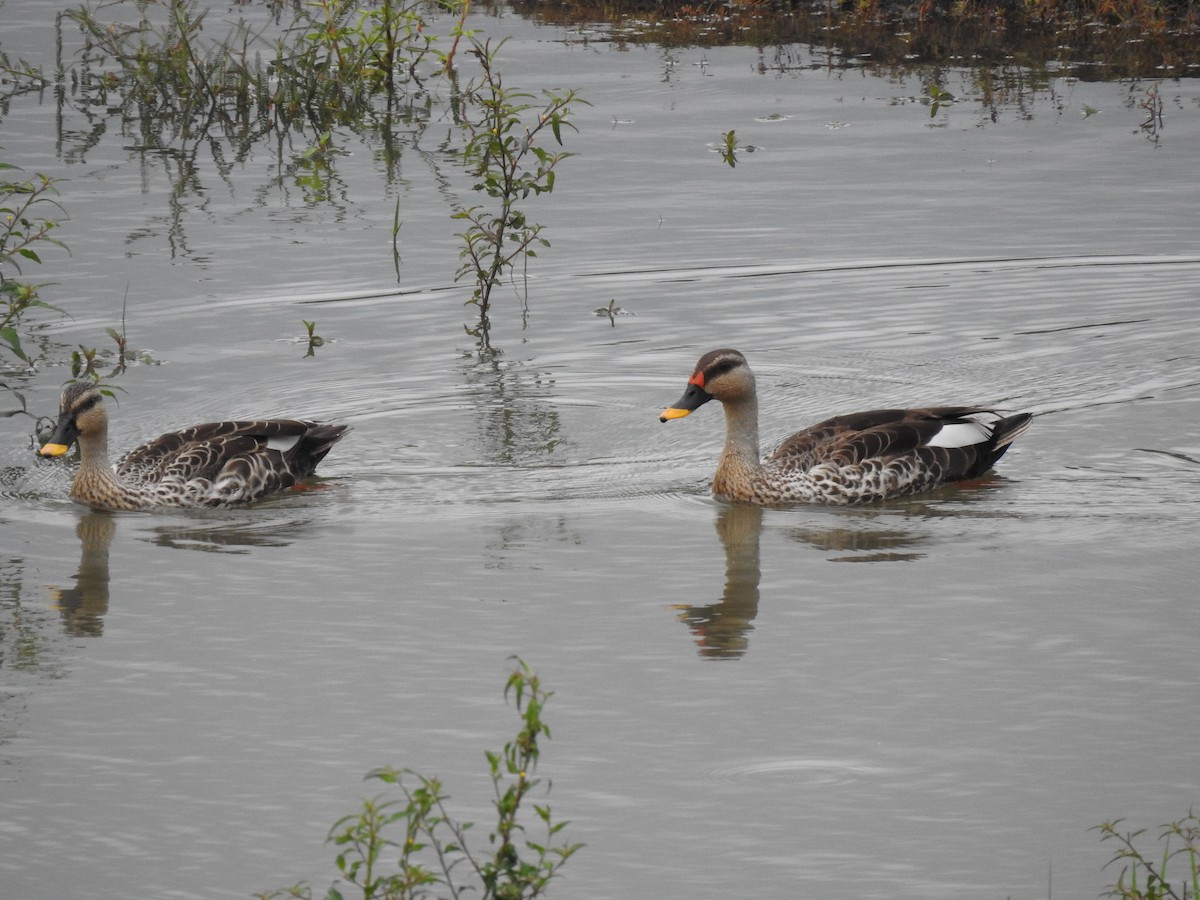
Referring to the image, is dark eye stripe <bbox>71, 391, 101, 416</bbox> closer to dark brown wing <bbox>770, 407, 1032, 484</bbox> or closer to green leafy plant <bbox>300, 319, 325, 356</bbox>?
green leafy plant <bbox>300, 319, 325, 356</bbox>

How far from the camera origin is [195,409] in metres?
11.6

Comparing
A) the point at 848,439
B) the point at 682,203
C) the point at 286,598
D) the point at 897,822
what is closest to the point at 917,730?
the point at 897,822

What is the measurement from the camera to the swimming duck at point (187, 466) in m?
10.3

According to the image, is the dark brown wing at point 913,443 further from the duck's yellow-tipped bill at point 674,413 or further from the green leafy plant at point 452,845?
the green leafy plant at point 452,845

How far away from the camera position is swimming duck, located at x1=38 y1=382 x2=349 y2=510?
10.3 m

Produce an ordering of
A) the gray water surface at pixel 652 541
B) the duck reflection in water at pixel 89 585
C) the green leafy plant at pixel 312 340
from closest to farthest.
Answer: the gray water surface at pixel 652 541, the duck reflection in water at pixel 89 585, the green leafy plant at pixel 312 340

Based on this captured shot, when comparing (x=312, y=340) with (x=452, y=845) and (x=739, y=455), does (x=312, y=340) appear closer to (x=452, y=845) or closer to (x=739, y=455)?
(x=739, y=455)

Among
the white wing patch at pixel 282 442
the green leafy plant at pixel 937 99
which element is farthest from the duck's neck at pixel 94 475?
the green leafy plant at pixel 937 99

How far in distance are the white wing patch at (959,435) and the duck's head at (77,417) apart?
4769 millimetres

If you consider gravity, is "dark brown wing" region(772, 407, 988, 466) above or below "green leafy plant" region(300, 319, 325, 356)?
below

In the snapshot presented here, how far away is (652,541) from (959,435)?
82.5 inches

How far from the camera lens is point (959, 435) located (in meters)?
10.3

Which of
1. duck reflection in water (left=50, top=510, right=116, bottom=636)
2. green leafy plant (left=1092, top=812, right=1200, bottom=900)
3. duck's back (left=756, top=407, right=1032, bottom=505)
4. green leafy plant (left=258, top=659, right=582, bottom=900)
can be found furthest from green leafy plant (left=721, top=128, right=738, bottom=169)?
green leafy plant (left=1092, top=812, right=1200, bottom=900)

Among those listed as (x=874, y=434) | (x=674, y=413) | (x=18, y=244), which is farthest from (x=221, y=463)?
(x=18, y=244)
